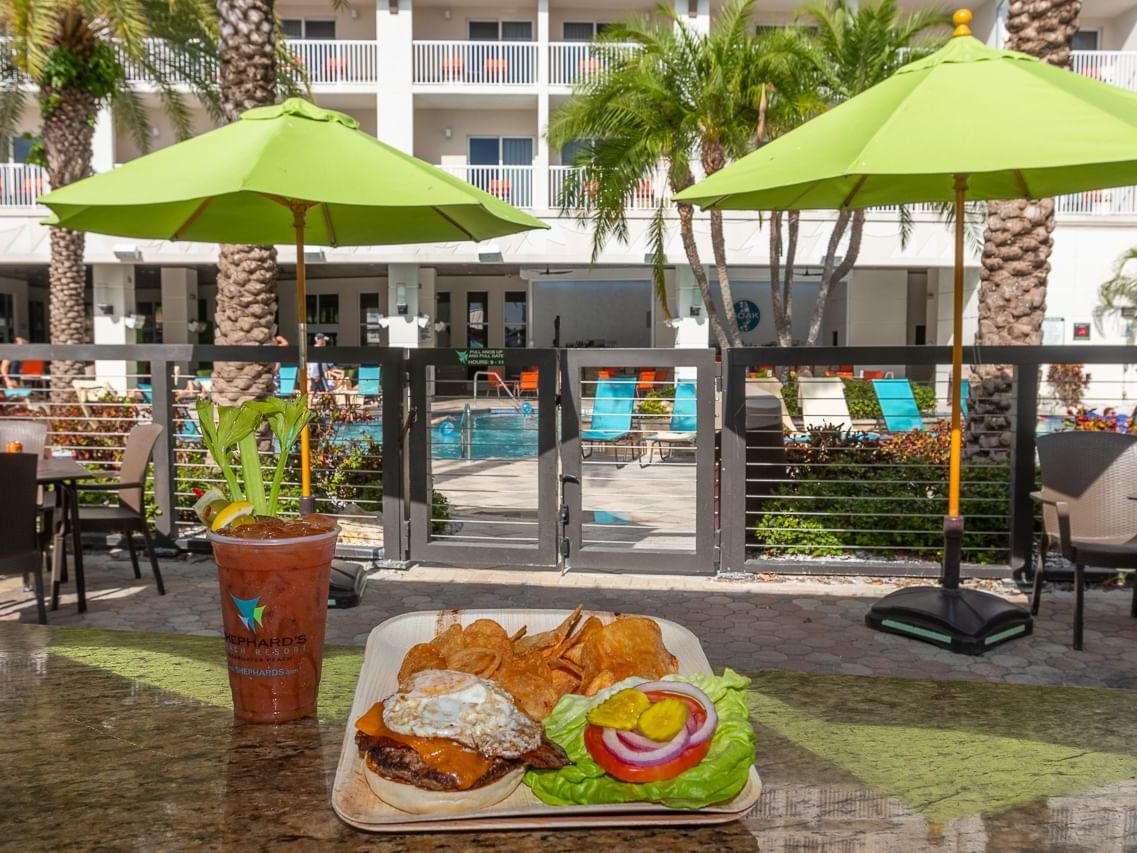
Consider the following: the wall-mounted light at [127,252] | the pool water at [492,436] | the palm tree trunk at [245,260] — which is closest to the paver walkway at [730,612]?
the pool water at [492,436]

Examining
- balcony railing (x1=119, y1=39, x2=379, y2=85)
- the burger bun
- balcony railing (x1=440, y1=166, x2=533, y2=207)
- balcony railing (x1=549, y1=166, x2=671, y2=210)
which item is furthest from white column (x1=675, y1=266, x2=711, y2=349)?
the burger bun

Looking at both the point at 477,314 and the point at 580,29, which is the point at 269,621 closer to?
the point at 580,29

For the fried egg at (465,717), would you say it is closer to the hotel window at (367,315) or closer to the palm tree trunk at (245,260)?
the palm tree trunk at (245,260)

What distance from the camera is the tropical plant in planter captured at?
4.02 ft

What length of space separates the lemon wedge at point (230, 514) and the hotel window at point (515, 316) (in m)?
29.4

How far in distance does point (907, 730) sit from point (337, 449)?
7.41 meters

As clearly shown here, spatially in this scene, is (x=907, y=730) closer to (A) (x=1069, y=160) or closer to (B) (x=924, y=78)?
(A) (x=1069, y=160)

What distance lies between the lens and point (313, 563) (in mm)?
1263

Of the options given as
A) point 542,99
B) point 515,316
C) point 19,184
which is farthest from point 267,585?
point 515,316

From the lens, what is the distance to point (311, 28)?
25203mm

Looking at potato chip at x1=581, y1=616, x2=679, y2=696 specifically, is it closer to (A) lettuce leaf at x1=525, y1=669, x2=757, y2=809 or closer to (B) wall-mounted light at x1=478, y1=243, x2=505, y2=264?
(A) lettuce leaf at x1=525, y1=669, x2=757, y2=809

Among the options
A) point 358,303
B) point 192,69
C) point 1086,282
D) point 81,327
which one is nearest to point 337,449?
point 81,327

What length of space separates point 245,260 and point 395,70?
1616 centimetres

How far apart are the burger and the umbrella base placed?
454 centimetres
